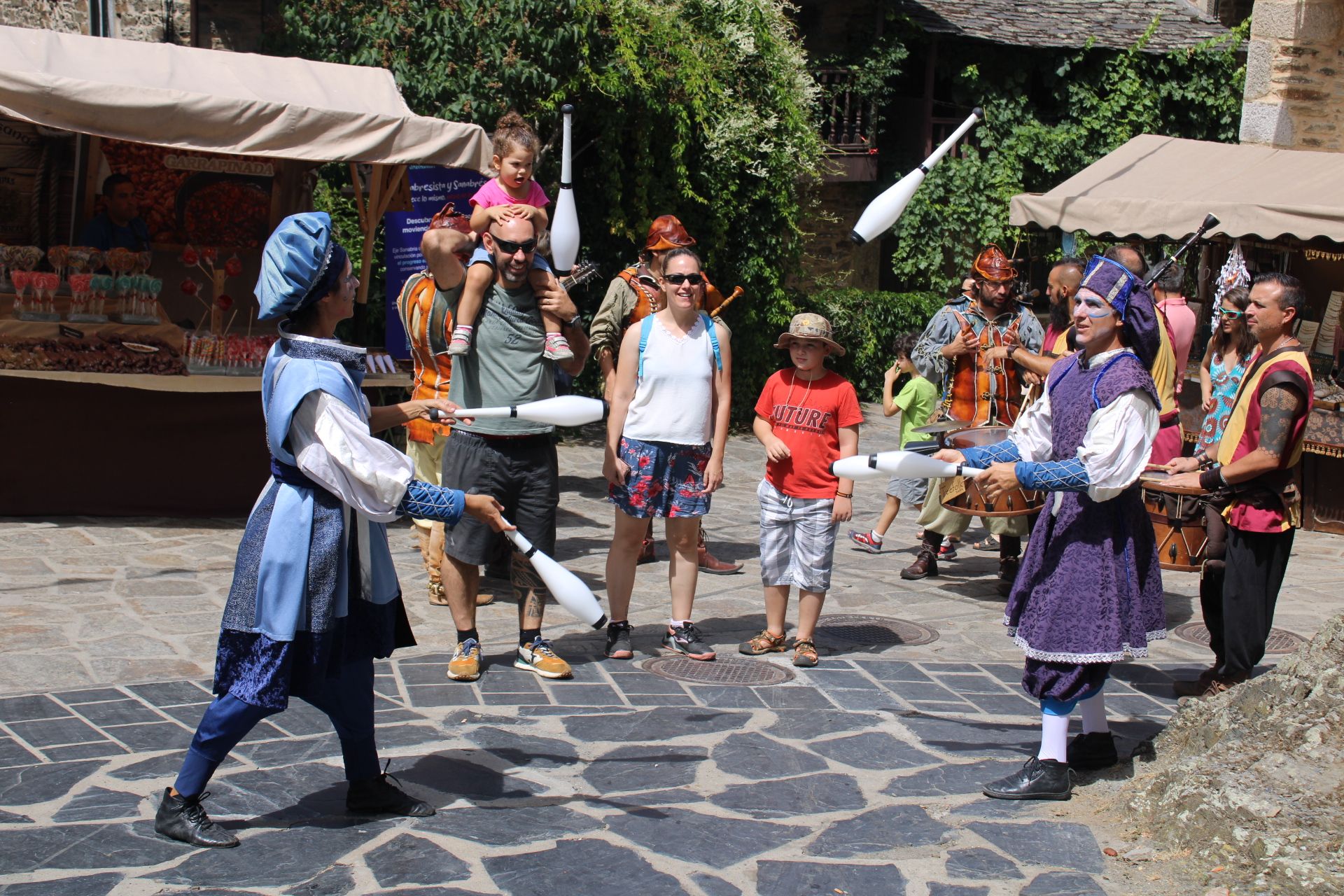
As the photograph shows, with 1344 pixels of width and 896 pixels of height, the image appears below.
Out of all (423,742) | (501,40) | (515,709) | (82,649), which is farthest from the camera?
(501,40)

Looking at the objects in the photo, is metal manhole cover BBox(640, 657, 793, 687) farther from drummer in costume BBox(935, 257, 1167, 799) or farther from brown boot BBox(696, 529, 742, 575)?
brown boot BBox(696, 529, 742, 575)

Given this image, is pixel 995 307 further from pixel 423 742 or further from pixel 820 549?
pixel 423 742

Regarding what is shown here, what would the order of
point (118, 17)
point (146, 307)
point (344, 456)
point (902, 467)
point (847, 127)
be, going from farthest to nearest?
1. point (847, 127)
2. point (118, 17)
3. point (146, 307)
4. point (902, 467)
5. point (344, 456)

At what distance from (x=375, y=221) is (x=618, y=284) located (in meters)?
2.86

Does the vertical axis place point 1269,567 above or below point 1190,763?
above

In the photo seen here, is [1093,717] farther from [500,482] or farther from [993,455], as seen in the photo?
[500,482]

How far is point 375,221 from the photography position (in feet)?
32.2

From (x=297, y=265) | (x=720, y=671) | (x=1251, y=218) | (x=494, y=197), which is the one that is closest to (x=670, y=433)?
(x=720, y=671)

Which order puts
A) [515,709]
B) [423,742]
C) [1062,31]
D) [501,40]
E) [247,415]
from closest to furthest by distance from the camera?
1. [423,742]
2. [515,709]
3. [247,415]
4. [501,40]
5. [1062,31]

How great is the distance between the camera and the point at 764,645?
6.38 metres

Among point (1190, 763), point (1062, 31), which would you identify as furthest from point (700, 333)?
point (1062, 31)

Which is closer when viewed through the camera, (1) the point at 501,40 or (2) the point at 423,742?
A: (2) the point at 423,742

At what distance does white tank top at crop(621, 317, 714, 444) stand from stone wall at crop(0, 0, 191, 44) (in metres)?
8.91

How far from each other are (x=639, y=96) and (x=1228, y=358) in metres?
6.39
